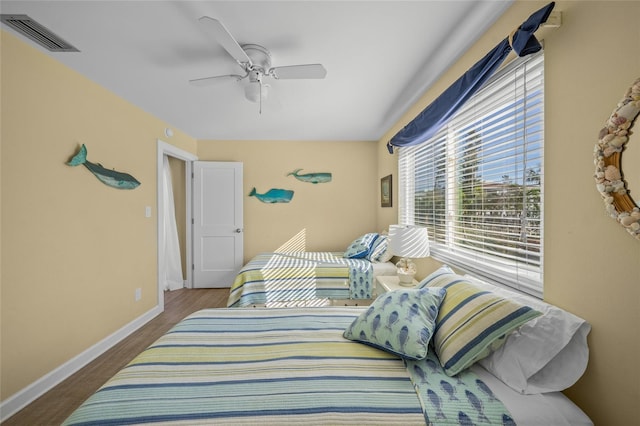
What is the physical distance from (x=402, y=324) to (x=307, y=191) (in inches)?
135

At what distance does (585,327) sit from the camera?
1.05m

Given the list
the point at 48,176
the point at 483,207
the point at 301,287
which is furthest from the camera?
the point at 301,287

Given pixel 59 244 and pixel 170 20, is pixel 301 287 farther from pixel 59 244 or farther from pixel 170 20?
pixel 170 20

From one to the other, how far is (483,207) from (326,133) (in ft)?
8.97

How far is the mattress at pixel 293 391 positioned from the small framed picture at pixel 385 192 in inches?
111

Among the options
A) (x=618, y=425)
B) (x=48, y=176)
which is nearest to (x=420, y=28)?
(x=618, y=425)

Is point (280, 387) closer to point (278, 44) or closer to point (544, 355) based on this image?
point (544, 355)

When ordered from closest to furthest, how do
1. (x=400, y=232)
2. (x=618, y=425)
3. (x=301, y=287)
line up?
1. (x=618, y=425)
2. (x=400, y=232)
3. (x=301, y=287)

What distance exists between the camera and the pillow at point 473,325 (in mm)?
1056

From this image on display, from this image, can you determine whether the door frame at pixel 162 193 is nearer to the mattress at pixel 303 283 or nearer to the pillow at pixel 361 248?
the mattress at pixel 303 283

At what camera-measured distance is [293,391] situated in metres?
0.97

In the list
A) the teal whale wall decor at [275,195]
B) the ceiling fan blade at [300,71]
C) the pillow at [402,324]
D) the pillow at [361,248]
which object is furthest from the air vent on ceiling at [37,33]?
the pillow at [361,248]

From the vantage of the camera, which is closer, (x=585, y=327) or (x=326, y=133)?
(x=585, y=327)

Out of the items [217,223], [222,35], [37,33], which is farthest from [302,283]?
[37,33]
